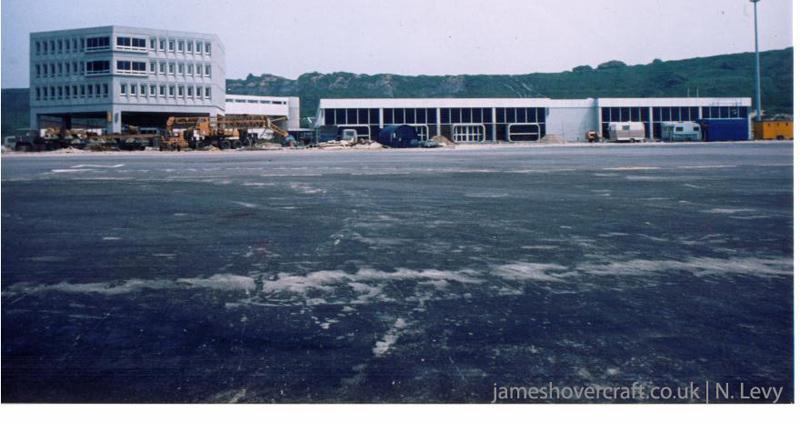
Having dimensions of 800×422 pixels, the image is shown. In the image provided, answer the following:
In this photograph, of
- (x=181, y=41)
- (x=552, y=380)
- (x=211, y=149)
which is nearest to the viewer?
(x=552, y=380)

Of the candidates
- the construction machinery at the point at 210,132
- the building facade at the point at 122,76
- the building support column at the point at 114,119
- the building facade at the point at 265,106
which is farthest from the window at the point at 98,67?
the building facade at the point at 265,106

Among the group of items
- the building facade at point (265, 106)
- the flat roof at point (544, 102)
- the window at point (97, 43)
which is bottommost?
the flat roof at point (544, 102)

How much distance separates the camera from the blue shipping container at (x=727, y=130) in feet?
292

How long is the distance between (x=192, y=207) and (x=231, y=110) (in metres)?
105

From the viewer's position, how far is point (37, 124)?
95.8 meters

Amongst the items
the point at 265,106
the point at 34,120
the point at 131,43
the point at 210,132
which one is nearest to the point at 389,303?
the point at 210,132

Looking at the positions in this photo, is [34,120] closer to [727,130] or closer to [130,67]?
[130,67]

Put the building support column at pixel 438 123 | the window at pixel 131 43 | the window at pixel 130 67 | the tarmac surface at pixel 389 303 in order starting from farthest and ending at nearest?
the building support column at pixel 438 123
the window at pixel 130 67
the window at pixel 131 43
the tarmac surface at pixel 389 303

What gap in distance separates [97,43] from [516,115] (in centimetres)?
5908

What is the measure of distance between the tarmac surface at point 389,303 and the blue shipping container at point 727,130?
82.6m

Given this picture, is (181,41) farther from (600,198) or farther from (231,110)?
(600,198)

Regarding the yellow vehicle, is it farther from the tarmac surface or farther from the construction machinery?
the tarmac surface

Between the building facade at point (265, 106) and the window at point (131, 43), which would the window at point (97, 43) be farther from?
the building facade at point (265, 106)
